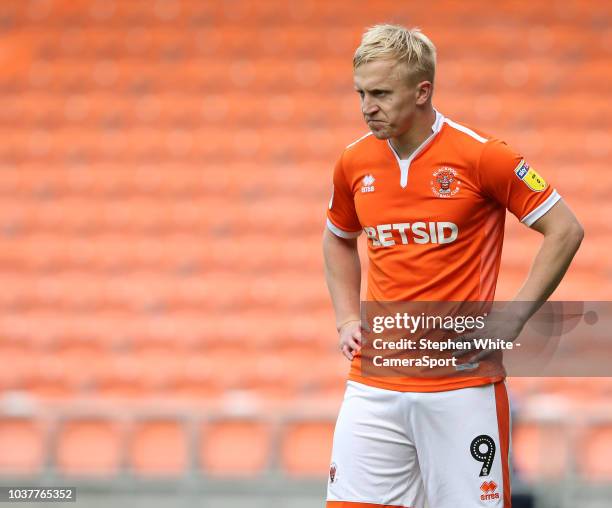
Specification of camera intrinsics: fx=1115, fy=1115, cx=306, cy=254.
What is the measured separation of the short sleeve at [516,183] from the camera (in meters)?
2.96

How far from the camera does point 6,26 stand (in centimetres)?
1160

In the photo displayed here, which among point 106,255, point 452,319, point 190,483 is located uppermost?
point 106,255

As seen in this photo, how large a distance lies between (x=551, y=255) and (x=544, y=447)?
352 centimetres

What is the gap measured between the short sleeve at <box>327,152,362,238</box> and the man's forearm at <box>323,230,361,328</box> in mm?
37

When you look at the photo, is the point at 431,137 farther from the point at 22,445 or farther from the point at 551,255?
the point at 22,445

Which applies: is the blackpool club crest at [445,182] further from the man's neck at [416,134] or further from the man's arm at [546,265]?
the man's arm at [546,265]

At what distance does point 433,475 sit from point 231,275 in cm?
596

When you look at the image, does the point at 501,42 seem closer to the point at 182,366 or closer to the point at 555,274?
the point at 182,366

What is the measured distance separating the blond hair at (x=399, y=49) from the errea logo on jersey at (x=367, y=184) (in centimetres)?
32

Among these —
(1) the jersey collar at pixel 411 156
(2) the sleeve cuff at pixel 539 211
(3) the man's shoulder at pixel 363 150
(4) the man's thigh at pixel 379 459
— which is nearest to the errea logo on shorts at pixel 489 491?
(4) the man's thigh at pixel 379 459

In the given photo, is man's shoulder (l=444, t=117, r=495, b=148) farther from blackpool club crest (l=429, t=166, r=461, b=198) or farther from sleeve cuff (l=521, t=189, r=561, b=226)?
sleeve cuff (l=521, t=189, r=561, b=226)

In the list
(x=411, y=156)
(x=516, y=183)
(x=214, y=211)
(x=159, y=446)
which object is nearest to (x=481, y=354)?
Answer: (x=516, y=183)

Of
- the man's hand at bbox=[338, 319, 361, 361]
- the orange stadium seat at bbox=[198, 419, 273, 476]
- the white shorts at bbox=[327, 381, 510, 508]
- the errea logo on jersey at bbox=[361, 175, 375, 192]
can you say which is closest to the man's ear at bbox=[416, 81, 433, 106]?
the errea logo on jersey at bbox=[361, 175, 375, 192]

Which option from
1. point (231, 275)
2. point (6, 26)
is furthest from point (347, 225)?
point (6, 26)
